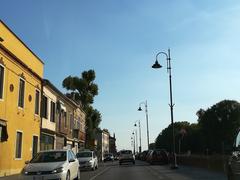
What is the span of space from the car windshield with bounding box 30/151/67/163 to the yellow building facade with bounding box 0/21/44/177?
26.3ft

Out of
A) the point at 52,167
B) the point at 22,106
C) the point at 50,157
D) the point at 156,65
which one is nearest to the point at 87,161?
the point at 22,106

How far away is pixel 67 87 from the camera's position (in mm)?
75062

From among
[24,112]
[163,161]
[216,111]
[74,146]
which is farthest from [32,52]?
[216,111]

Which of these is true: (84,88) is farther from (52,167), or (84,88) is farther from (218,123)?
(52,167)

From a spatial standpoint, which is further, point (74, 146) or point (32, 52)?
point (74, 146)

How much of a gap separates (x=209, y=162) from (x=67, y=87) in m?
46.6

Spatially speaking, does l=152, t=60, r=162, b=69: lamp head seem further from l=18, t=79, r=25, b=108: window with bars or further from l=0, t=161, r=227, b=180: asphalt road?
l=18, t=79, r=25, b=108: window with bars

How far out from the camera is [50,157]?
18.2 metres

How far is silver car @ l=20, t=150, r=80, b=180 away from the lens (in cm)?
1628

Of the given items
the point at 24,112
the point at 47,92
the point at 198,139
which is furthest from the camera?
the point at 198,139

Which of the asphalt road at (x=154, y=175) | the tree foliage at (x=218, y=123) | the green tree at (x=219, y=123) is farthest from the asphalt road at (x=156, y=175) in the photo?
the green tree at (x=219, y=123)

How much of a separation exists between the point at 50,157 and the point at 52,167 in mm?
1647

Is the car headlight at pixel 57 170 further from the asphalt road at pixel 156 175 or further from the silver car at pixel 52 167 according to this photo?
the asphalt road at pixel 156 175

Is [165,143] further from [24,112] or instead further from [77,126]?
[24,112]
